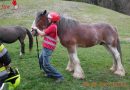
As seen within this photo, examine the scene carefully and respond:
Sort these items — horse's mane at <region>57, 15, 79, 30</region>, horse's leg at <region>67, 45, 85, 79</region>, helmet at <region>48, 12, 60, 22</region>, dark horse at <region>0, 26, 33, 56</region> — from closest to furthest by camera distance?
helmet at <region>48, 12, 60, 22</region>
horse's mane at <region>57, 15, 79, 30</region>
horse's leg at <region>67, 45, 85, 79</region>
dark horse at <region>0, 26, 33, 56</region>

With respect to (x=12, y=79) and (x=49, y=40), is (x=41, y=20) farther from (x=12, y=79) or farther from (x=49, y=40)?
(x=12, y=79)

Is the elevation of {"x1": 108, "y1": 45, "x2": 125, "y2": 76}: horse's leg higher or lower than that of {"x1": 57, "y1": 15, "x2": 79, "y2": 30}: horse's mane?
lower

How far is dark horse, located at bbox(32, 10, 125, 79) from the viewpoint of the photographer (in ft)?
24.5

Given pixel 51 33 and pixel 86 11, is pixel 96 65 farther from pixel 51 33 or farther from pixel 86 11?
pixel 86 11

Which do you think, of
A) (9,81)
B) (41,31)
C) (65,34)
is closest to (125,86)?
(65,34)

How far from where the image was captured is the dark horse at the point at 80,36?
24.5ft

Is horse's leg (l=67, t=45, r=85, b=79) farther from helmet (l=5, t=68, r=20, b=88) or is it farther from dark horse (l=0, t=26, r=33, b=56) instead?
dark horse (l=0, t=26, r=33, b=56)

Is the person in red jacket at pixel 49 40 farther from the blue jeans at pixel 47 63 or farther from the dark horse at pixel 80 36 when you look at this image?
the dark horse at pixel 80 36

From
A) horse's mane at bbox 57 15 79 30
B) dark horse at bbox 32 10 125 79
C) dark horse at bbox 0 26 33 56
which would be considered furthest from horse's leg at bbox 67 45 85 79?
dark horse at bbox 0 26 33 56

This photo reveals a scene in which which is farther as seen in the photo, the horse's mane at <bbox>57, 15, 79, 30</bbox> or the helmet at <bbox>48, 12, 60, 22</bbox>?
the horse's mane at <bbox>57, 15, 79, 30</bbox>

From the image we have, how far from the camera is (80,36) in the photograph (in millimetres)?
7750

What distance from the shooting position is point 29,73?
8172 millimetres

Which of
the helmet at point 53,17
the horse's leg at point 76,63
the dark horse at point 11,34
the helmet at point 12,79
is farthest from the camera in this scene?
the dark horse at point 11,34

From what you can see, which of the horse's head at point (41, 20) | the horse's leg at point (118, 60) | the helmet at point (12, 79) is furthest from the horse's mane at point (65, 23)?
the helmet at point (12, 79)
